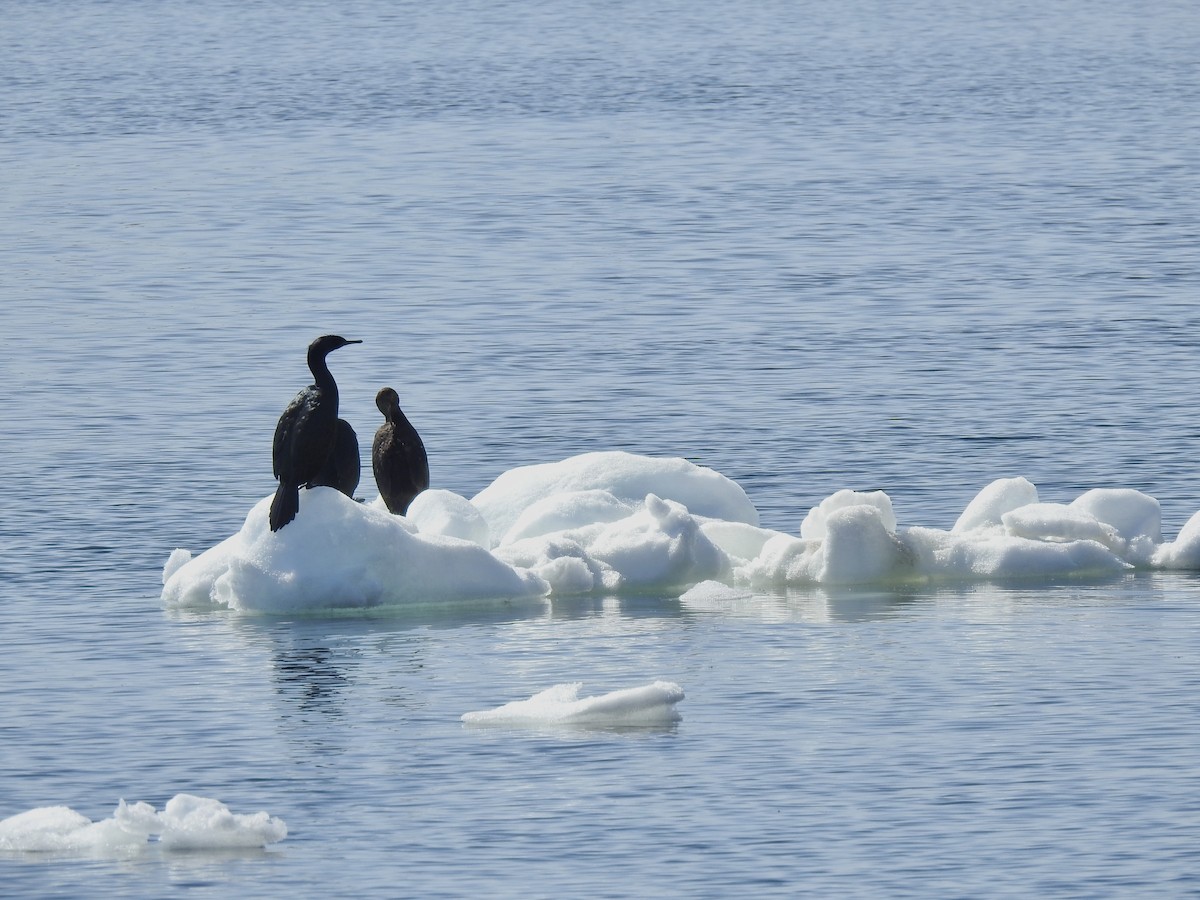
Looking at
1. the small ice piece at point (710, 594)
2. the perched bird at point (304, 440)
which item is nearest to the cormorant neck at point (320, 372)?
the perched bird at point (304, 440)

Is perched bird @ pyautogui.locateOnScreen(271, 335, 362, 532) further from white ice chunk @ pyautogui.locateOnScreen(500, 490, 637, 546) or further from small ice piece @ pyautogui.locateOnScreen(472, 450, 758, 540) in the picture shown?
small ice piece @ pyautogui.locateOnScreen(472, 450, 758, 540)

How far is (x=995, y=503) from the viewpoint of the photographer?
69.9 ft

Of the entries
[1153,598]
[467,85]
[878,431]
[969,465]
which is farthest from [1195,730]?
[467,85]

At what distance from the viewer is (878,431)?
28.7 metres

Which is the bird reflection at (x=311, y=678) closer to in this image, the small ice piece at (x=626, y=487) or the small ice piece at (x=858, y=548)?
the small ice piece at (x=626, y=487)

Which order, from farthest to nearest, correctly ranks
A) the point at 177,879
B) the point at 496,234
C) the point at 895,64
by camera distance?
the point at 895,64 → the point at 496,234 → the point at 177,879

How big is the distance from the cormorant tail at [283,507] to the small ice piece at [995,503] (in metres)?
5.40

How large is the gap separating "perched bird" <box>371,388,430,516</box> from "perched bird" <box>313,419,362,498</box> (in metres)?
0.96

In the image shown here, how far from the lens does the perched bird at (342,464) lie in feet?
66.5

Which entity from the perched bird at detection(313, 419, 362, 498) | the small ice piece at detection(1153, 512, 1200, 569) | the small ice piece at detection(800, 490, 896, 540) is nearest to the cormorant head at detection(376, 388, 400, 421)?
the perched bird at detection(313, 419, 362, 498)

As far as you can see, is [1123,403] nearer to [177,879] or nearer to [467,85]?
[177,879]

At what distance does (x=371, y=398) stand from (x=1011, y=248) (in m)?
17.0

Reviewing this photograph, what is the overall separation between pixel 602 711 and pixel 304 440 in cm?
451

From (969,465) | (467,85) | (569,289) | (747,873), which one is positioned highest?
(467,85)
